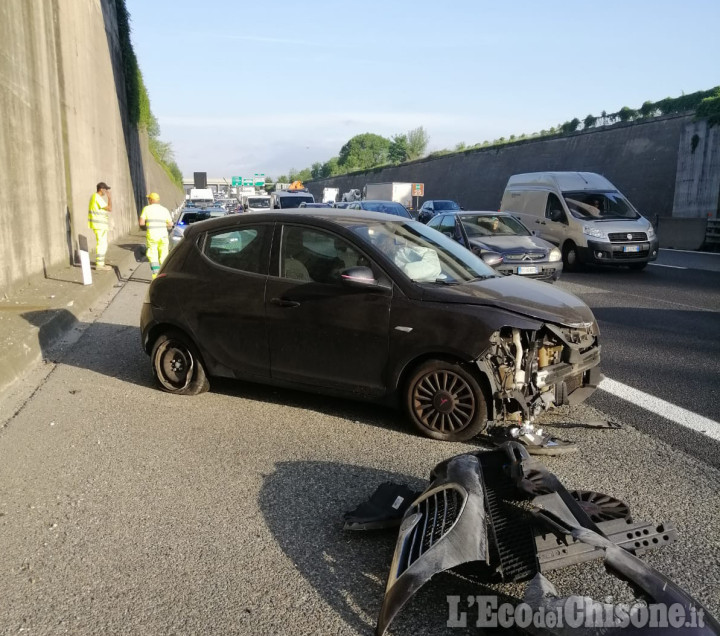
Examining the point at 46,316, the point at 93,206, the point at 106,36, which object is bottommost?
the point at 46,316

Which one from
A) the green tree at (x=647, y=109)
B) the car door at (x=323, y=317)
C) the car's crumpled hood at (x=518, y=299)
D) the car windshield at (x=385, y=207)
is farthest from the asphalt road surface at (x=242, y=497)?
the green tree at (x=647, y=109)

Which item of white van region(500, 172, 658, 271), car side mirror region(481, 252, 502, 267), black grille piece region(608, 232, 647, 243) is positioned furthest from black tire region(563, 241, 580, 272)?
car side mirror region(481, 252, 502, 267)

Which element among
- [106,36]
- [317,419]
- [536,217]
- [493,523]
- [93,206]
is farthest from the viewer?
[106,36]

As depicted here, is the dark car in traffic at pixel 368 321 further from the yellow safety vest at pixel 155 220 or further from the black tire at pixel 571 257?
the black tire at pixel 571 257

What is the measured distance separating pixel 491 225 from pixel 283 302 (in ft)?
30.9

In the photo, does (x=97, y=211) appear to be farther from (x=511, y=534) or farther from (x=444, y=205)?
(x=444, y=205)

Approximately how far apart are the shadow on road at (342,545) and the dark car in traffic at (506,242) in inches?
310

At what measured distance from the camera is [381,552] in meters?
3.40

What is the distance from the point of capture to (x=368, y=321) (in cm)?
520

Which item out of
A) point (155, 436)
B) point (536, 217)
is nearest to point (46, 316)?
point (155, 436)

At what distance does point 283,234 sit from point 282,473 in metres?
2.20

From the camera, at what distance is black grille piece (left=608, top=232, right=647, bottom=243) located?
16.4 m

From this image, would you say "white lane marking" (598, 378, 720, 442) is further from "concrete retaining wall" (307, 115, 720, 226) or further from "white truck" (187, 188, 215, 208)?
"white truck" (187, 188, 215, 208)

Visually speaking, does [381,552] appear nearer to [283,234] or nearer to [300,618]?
[300,618]
